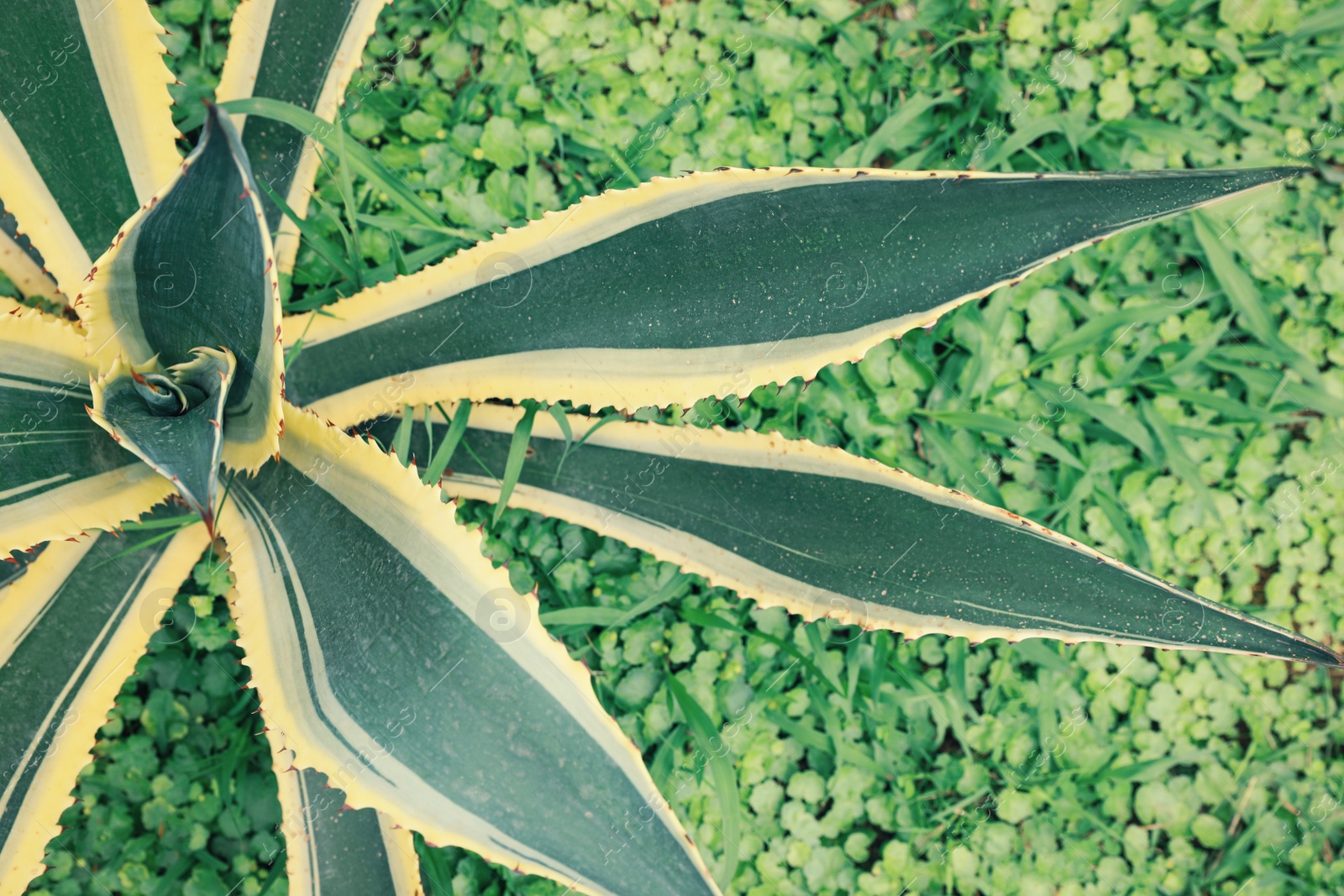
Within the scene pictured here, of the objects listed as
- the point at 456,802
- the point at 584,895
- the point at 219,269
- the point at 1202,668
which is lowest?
the point at 1202,668

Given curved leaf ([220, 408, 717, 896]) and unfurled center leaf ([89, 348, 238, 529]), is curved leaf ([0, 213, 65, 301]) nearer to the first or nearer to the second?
unfurled center leaf ([89, 348, 238, 529])

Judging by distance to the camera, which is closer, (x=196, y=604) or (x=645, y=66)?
(x=196, y=604)

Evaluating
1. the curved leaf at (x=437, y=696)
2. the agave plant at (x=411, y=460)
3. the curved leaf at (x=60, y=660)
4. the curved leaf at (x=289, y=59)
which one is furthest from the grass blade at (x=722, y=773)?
the curved leaf at (x=289, y=59)

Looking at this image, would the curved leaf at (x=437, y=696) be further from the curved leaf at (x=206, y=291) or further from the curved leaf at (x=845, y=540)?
the curved leaf at (x=845, y=540)

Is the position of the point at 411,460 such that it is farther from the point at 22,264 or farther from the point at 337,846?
the point at 22,264

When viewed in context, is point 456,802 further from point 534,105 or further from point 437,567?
point 534,105

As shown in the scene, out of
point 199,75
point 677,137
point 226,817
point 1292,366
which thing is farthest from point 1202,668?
point 199,75

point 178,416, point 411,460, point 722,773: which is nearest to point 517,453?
point 411,460
